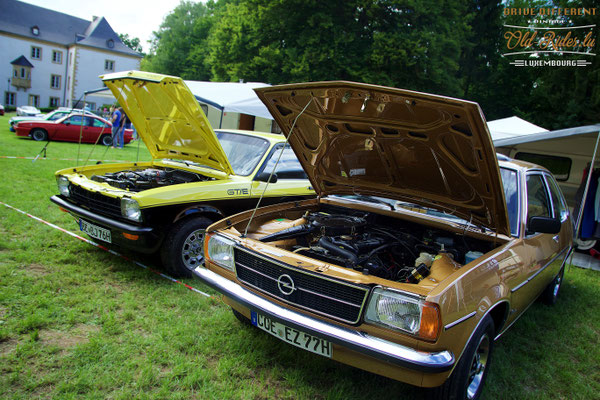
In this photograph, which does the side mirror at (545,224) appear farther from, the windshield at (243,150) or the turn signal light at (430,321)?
the windshield at (243,150)

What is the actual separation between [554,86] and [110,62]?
52.0 metres

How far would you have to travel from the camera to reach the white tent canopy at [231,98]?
1231 cm

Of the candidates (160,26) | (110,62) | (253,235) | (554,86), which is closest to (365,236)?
(253,235)

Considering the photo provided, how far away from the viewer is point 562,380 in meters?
2.96

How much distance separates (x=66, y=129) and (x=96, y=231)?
14621 mm

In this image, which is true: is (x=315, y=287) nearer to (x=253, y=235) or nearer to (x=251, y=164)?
(x=253, y=235)

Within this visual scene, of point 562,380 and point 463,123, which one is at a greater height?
point 463,123

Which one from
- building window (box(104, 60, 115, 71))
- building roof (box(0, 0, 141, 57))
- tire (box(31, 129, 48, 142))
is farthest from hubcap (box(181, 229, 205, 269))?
building window (box(104, 60, 115, 71))

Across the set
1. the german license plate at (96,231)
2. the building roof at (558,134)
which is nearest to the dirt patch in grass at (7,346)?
the german license plate at (96,231)

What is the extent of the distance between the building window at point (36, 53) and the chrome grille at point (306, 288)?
59855 millimetres

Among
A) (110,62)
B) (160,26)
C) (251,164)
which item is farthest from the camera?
(110,62)

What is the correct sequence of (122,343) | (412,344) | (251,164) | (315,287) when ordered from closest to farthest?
(412,344)
(315,287)
(122,343)
(251,164)

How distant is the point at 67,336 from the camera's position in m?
2.80

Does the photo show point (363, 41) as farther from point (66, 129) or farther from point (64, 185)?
point (64, 185)
